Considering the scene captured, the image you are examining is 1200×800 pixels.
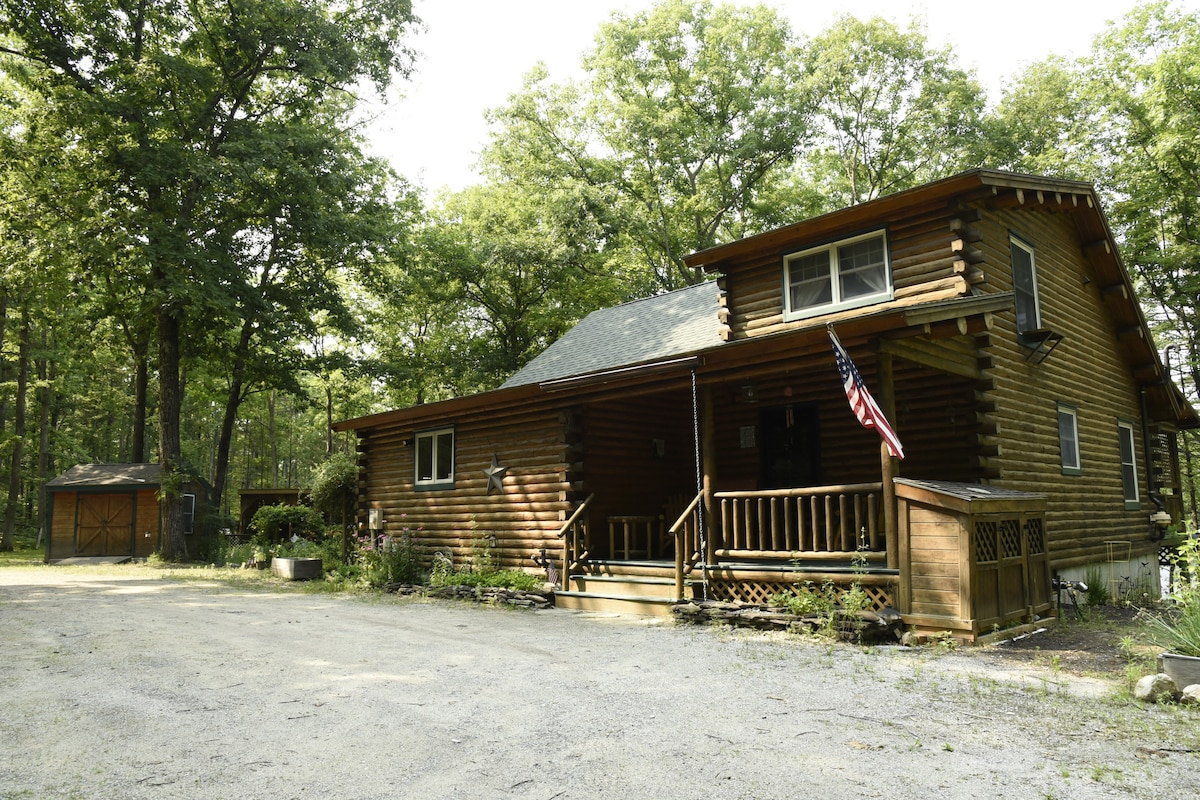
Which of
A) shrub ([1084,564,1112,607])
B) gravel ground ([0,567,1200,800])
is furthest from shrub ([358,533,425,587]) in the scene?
shrub ([1084,564,1112,607])

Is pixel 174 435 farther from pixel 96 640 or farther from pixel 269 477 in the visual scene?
pixel 269 477

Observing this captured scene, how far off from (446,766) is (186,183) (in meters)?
→ 22.0

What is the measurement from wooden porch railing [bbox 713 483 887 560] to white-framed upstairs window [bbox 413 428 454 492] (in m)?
6.20

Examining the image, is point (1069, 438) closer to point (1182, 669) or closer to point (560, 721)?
point (1182, 669)

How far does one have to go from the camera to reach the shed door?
2438cm

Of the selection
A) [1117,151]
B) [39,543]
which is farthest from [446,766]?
[39,543]

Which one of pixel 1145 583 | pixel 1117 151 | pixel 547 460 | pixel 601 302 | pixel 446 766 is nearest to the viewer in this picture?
pixel 446 766

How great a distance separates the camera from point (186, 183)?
21.8 metres

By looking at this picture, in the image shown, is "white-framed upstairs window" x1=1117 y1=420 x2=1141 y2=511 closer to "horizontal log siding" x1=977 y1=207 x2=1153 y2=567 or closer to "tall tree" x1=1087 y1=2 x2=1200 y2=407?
"horizontal log siding" x1=977 y1=207 x2=1153 y2=567

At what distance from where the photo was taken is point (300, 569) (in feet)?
56.9

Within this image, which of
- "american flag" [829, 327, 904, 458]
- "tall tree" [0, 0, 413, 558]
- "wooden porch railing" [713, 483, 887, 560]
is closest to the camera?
"american flag" [829, 327, 904, 458]

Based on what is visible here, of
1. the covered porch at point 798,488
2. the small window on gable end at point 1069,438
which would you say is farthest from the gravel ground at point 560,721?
the small window on gable end at point 1069,438

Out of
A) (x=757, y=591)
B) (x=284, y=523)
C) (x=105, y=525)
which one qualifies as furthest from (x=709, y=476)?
(x=105, y=525)

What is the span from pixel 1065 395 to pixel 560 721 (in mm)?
11737
